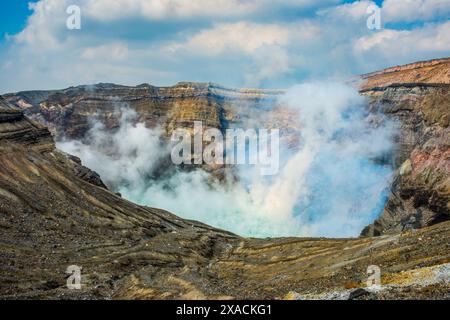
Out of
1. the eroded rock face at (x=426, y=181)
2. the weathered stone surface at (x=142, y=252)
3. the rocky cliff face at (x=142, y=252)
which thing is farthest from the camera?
the eroded rock face at (x=426, y=181)

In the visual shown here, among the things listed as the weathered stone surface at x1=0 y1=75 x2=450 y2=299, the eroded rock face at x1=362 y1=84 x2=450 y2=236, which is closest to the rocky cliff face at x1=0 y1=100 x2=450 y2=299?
the weathered stone surface at x1=0 y1=75 x2=450 y2=299

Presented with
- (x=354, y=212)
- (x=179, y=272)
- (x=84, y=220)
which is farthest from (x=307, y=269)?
(x=354, y=212)

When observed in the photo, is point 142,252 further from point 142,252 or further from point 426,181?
point 426,181

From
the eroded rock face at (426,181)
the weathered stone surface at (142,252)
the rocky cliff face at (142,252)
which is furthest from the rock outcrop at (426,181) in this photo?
the weathered stone surface at (142,252)

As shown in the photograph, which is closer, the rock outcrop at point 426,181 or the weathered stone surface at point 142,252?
the weathered stone surface at point 142,252

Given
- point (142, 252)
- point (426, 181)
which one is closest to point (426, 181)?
point (426, 181)

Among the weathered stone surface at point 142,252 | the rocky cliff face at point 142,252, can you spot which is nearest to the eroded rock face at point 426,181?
the rocky cliff face at point 142,252

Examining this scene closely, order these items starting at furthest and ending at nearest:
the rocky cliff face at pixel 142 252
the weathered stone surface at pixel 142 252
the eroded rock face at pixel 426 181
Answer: the eroded rock face at pixel 426 181 < the weathered stone surface at pixel 142 252 < the rocky cliff face at pixel 142 252

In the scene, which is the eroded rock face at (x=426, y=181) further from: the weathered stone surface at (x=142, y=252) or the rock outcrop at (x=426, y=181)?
the weathered stone surface at (x=142, y=252)

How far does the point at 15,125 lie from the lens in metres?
122

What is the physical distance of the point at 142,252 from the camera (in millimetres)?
89875

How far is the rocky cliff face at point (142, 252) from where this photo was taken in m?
56.1
